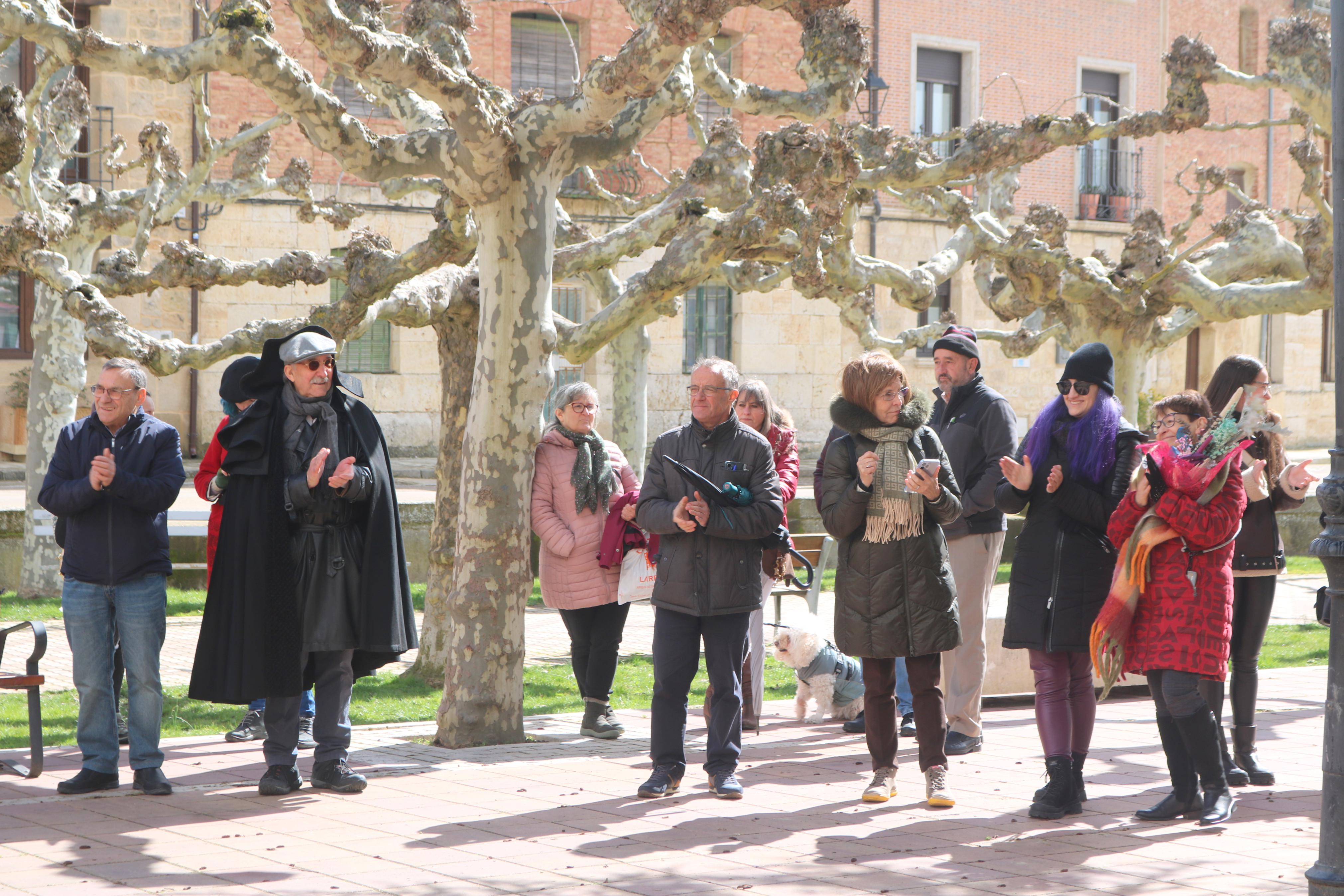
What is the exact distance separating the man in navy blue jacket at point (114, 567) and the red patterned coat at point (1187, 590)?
3.96m

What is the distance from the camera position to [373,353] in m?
28.0

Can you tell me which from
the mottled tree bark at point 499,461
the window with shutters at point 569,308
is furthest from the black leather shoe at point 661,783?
the window with shutters at point 569,308

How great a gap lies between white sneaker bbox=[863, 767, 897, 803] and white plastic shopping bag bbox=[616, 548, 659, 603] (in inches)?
75.4

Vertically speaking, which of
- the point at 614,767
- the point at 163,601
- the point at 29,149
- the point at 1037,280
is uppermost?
the point at 29,149

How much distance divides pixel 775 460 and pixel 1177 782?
2.33 metres

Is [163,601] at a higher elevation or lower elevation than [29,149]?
lower

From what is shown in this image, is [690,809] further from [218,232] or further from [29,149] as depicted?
[218,232]

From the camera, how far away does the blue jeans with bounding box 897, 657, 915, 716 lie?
821cm

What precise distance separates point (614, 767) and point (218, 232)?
20467mm

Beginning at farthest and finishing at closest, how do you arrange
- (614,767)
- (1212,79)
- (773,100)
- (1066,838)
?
(1212,79) → (773,100) → (614,767) → (1066,838)

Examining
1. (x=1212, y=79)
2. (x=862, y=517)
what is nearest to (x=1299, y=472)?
(x=862, y=517)

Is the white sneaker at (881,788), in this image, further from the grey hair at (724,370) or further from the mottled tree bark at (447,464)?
the mottled tree bark at (447,464)

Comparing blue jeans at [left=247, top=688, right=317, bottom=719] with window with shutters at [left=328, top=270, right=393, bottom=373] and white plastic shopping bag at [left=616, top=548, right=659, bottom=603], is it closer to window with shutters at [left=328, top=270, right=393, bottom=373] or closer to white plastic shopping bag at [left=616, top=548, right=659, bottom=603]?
white plastic shopping bag at [left=616, top=548, right=659, bottom=603]

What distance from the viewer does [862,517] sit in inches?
252
